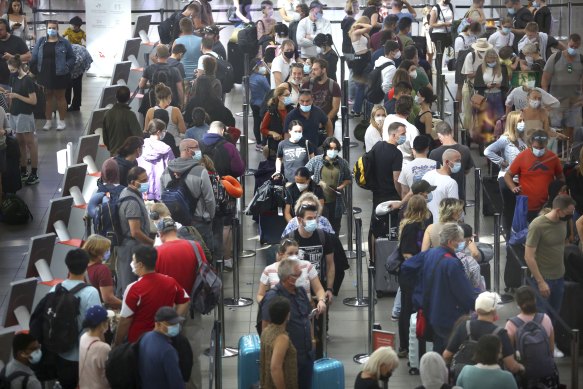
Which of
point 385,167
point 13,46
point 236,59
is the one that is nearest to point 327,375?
point 385,167

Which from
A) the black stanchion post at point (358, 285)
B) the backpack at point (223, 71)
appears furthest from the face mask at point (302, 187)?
the backpack at point (223, 71)

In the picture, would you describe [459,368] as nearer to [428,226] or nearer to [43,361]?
[428,226]

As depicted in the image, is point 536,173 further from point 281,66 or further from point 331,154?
point 281,66

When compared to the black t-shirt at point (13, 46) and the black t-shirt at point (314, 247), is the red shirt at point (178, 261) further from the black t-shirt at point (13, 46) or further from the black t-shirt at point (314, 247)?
the black t-shirt at point (13, 46)

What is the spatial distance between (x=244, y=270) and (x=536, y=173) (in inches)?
138

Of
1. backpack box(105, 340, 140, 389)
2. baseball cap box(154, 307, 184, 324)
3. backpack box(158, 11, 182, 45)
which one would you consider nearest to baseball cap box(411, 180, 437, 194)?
baseball cap box(154, 307, 184, 324)

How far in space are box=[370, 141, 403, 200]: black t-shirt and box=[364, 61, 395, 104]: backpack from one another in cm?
361

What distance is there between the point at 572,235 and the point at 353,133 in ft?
21.8

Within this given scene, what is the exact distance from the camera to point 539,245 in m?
14.0

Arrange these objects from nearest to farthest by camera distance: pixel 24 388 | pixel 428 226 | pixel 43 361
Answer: pixel 24 388, pixel 43 361, pixel 428 226

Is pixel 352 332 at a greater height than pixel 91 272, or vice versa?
pixel 91 272

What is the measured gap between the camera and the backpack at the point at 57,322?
38.7 ft

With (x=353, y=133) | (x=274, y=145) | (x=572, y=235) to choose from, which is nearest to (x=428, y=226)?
(x=572, y=235)

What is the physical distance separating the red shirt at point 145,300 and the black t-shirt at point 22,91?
834cm
